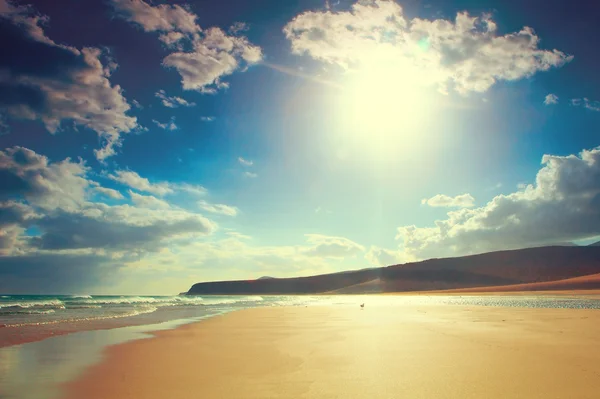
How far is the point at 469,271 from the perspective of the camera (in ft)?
445

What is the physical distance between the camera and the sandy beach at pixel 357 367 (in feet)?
21.7

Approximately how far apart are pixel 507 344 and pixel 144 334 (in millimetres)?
13294

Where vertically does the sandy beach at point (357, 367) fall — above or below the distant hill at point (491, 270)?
below

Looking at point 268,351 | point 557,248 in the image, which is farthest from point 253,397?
point 557,248

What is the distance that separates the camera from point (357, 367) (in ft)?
27.9

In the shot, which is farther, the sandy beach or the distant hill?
the distant hill

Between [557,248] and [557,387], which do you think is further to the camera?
[557,248]

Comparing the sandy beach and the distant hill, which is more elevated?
the distant hill

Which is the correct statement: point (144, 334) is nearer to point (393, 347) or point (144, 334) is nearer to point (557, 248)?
point (393, 347)

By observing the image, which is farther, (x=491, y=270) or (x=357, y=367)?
(x=491, y=270)

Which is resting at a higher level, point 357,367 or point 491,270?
point 491,270

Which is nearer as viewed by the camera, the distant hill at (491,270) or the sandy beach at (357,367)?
the sandy beach at (357,367)

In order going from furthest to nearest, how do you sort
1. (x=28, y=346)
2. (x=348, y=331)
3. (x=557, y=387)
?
(x=348, y=331) → (x=28, y=346) → (x=557, y=387)

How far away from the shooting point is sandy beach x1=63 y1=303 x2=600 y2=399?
6609 millimetres
